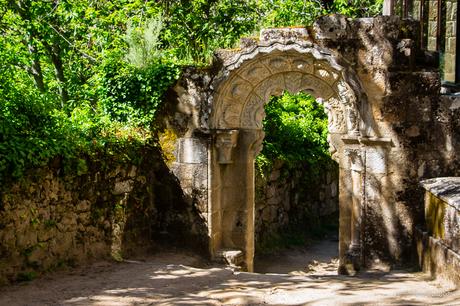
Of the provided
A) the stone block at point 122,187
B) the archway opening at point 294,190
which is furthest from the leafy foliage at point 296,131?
the stone block at point 122,187

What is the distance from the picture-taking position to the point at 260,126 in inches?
328

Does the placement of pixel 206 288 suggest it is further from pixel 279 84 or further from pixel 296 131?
pixel 296 131

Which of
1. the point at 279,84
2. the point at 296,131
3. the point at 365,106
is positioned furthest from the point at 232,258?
the point at 296,131

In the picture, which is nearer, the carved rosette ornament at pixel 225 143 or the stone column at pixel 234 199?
the carved rosette ornament at pixel 225 143

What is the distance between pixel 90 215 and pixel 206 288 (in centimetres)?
179

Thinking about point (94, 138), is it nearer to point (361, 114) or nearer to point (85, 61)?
point (361, 114)

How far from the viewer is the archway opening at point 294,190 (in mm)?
10719

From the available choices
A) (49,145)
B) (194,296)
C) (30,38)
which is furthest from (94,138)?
(30,38)

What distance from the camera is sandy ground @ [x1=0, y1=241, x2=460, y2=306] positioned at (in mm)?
5445

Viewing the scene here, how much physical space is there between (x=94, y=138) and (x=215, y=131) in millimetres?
1695

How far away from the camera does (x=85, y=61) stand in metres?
12.3

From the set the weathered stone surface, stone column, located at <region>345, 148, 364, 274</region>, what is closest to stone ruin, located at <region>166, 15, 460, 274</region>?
stone column, located at <region>345, 148, 364, 274</region>

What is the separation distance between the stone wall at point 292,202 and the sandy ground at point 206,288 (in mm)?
3584

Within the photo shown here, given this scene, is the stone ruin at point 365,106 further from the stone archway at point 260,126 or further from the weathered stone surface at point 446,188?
the weathered stone surface at point 446,188
